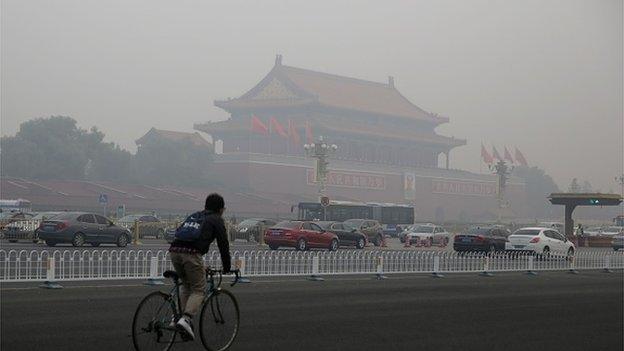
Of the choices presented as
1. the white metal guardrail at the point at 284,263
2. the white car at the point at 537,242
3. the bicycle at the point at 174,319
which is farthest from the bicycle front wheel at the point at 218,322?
the white car at the point at 537,242

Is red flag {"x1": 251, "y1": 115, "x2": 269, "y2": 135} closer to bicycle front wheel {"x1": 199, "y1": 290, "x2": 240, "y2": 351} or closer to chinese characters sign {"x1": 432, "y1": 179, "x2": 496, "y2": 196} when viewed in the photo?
chinese characters sign {"x1": 432, "y1": 179, "x2": 496, "y2": 196}

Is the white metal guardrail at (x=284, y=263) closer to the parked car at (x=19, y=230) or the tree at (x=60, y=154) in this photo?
the parked car at (x=19, y=230)

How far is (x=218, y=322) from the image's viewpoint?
365 inches

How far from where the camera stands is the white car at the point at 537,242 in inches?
1310

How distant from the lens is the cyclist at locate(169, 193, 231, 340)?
8789 mm

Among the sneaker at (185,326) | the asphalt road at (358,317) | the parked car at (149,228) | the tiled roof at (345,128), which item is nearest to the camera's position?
the sneaker at (185,326)

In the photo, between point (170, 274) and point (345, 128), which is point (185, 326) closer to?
point (170, 274)

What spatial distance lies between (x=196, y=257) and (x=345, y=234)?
31656 millimetres

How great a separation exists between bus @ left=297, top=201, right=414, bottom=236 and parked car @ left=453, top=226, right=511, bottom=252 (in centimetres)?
1876

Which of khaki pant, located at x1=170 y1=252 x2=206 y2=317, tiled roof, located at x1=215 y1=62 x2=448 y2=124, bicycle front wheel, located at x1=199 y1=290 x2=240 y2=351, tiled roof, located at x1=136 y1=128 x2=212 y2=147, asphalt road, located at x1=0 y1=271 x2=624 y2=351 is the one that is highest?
tiled roof, located at x1=215 y1=62 x2=448 y2=124

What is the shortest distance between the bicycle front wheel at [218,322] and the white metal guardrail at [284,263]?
7.97 meters

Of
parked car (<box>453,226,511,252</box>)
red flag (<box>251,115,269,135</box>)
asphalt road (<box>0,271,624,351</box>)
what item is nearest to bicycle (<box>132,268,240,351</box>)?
asphalt road (<box>0,271,624,351</box>)

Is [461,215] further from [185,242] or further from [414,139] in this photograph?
[185,242]

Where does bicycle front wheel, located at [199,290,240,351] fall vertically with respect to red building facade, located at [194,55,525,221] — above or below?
below
